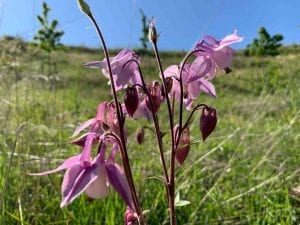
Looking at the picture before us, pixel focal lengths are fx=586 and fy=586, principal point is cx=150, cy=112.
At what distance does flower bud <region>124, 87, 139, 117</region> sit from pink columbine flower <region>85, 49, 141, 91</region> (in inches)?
2.5

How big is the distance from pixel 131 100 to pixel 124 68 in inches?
3.6

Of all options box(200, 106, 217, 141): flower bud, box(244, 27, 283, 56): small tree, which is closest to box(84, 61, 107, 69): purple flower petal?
box(200, 106, 217, 141): flower bud

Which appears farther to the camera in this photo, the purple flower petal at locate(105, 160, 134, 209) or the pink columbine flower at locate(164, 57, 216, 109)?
the pink columbine flower at locate(164, 57, 216, 109)

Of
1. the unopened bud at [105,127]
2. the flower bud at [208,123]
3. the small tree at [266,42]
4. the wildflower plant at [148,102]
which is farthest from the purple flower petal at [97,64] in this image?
the small tree at [266,42]

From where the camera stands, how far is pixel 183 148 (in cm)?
109

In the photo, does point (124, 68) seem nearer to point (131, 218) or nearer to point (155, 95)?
point (155, 95)

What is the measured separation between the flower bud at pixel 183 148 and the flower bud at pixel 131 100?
123 millimetres

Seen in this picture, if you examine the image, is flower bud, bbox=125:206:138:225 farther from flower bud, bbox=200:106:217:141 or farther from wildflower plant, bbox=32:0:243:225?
flower bud, bbox=200:106:217:141

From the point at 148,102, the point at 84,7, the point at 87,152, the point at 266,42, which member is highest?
the point at 266,42

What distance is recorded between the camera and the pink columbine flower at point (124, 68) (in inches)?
42.5

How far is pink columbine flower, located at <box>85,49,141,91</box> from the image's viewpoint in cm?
108

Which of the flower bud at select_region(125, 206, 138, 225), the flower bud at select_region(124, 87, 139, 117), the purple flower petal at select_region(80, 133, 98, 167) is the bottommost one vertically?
the flower bud at select_region(125, 206, 138, 225)

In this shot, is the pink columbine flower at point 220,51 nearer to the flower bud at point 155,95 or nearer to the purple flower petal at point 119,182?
the flower bud at point 155,95

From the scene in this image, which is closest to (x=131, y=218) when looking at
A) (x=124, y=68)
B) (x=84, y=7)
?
(x=124, y=68)
